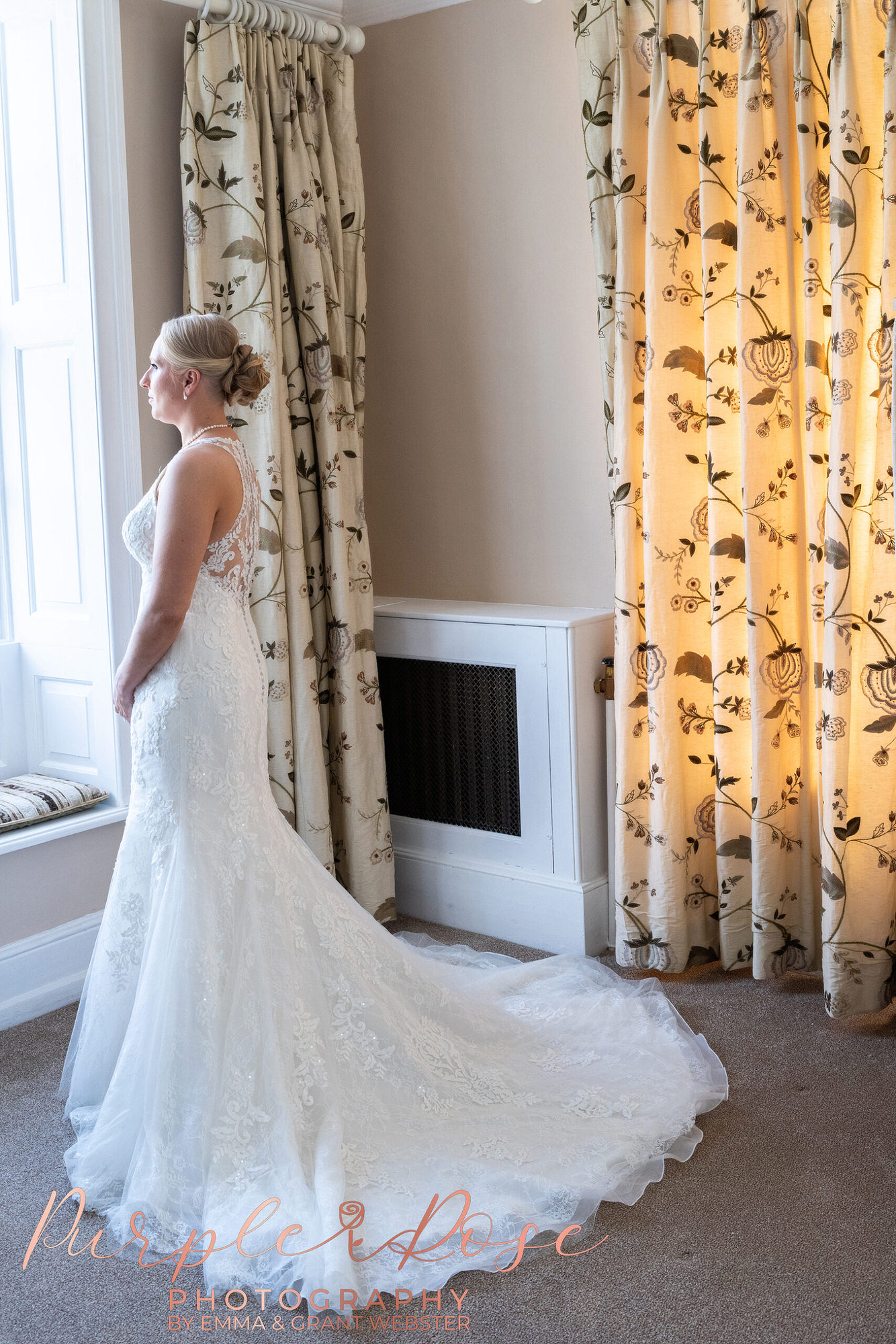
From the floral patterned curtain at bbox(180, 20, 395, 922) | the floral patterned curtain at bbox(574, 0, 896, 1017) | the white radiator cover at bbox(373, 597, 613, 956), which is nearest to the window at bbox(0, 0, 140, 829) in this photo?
the floral patterned curtain at bbox(180, 20, 395, 922)

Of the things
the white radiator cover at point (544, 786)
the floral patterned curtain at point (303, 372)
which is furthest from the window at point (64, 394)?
the white radiator cover at point (544, 786)

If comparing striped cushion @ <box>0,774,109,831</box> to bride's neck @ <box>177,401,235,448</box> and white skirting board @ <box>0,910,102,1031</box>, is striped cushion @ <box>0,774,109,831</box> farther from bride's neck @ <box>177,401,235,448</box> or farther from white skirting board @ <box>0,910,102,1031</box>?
bride's neck @ <box>177,401,235,448</box>

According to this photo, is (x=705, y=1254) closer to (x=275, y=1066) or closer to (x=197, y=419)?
(x=275, y=1066)

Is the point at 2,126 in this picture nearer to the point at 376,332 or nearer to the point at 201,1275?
the point at 376,332

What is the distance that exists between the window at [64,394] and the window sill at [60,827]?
0.16ft

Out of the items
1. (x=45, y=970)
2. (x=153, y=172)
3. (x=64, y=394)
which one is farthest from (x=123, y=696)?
(x=153, y=172)

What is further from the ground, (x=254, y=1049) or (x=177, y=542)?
(x=177, y=542)

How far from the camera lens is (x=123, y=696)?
2438 millimetres

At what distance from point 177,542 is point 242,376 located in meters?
0.41

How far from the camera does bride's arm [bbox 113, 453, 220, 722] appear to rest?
227cm

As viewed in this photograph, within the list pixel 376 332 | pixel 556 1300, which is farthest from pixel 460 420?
pixel 556 1300

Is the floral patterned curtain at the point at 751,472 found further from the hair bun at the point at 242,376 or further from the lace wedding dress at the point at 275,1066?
the hair bun at the point at 242,376

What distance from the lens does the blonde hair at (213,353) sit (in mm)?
2379

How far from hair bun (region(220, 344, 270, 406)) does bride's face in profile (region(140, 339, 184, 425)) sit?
0.09 m
